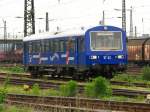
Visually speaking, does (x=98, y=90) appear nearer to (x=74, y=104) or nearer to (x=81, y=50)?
(x=74, y=104)

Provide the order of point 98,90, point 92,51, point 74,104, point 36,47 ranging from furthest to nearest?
point 36,47
point 92,51
point 98,90
point 74,104

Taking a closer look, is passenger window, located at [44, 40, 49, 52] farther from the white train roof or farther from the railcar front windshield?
the railcar front windshield

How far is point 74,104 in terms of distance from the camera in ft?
56.2

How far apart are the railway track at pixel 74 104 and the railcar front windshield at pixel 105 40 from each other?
8244mm

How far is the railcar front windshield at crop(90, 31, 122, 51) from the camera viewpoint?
27.8m

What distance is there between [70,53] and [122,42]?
2.97 m

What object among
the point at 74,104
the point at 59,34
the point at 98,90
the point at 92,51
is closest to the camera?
the point at 74,104

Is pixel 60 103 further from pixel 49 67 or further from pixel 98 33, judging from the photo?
pixel 49 67

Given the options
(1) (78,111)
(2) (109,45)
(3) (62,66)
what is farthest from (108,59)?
(1) (78,111)

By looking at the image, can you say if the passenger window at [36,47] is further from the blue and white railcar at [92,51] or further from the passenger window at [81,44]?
the passenger window at [81,44]

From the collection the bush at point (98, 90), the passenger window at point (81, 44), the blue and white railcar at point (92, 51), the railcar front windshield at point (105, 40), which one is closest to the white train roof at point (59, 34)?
the blue and white railcar at point (92, 51)

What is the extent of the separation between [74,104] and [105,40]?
11.1m

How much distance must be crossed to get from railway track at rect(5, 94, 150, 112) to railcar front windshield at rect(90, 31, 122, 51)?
8244 mm

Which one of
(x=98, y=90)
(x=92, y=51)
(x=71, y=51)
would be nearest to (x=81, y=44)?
(x=92, y=51)
